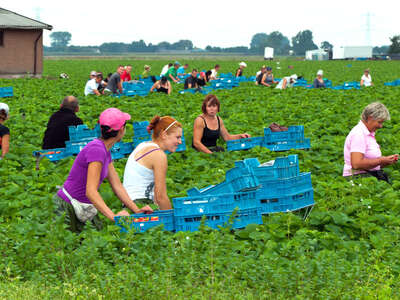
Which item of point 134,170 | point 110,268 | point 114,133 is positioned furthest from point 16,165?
point 110,268

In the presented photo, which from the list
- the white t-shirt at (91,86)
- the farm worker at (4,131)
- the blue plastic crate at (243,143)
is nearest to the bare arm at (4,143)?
the farm worker at (4,131)

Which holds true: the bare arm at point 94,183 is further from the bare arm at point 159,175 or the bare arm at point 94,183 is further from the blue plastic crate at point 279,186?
the blue plastic crate at point 279,186

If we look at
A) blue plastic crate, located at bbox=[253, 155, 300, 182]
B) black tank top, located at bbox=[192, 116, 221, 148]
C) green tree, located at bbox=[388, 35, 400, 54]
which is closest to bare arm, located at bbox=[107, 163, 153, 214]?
blue plastic crate, located at bbox=[253, 155, 300, 182]

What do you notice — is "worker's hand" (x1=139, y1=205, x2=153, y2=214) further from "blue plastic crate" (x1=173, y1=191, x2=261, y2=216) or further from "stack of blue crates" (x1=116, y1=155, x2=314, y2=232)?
"blue plastic crate" (x1=173, y1=191, x2=261, y2=216)

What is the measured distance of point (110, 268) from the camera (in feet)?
13.6

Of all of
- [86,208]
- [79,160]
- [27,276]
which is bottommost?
[27,276]

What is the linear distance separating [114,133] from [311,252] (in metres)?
1.90

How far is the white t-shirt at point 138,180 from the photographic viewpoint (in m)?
5.29

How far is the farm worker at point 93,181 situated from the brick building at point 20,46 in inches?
1045

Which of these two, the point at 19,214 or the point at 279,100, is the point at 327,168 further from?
the point at 279,100

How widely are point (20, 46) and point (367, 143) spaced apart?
2714 cm

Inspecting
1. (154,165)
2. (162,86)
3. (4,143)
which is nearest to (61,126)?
(4,143)

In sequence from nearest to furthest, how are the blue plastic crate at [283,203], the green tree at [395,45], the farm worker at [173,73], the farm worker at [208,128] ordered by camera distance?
the blue plastic crate at [283,203], the farm worker at [208,128], the farm worker at [173,73], the green tree at [395,45]

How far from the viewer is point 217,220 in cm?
503
